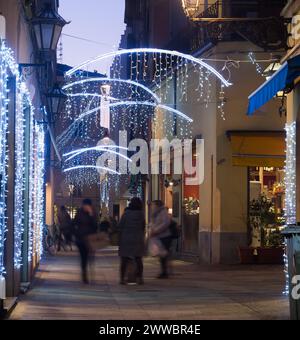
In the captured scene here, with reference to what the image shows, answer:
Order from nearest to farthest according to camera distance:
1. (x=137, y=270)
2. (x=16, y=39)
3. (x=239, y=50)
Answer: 1. (x=16, y=39)
2. (x=137, y=270)
3. (x=239, y=50)

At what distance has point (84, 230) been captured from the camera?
1861cm

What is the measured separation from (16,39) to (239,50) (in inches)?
494

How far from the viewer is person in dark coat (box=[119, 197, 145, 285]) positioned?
18359 mm

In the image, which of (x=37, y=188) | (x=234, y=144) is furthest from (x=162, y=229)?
(x=234, y=144)

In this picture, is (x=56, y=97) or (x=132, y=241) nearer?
(x=132, y=241)

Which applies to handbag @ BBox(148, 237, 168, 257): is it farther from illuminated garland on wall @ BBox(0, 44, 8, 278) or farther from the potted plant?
illuminated garland on wall @ BBox(0, 44, 8, 278)

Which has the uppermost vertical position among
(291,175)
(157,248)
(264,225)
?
(291,175)

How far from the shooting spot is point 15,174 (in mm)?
14523

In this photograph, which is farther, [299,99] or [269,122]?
[269,122]

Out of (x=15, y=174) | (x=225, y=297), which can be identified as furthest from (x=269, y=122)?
(x=15, y=174)

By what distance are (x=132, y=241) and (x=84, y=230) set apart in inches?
45.9

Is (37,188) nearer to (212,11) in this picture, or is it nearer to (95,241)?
(95,241)

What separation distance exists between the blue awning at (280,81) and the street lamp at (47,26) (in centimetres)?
417
